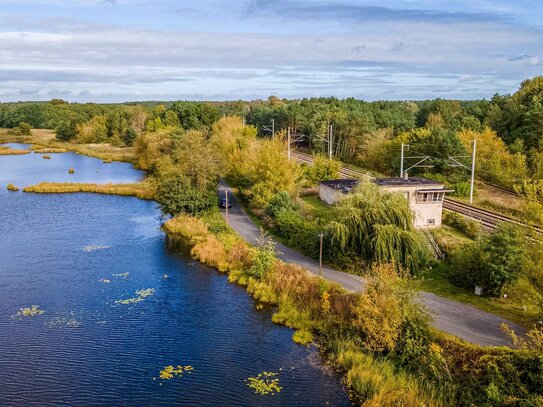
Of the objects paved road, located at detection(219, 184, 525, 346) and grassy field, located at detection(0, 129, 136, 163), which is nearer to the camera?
paved road, located at detection(219, 184, 525, 346)

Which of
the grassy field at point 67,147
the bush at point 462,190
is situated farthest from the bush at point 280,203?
the grassy field at point 67,147

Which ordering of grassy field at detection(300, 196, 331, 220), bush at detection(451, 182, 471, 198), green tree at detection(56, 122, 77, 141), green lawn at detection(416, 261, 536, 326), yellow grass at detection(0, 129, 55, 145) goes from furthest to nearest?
yellow grass at detection(0, 129, 55, 145) < green tree at detection(56, 122, 77, 141) < bush at detection(451, 182, 471, 198) < grassy field at detection(300, 196, 331, 220) < green lawn at detection(416, 261, 536, 326)

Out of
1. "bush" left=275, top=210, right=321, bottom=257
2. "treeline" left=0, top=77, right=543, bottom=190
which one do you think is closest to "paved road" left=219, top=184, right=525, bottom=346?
"bush" left=275, top=210, right=321, bottom=257

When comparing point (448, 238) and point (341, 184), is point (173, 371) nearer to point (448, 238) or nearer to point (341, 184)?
point (448, 238)

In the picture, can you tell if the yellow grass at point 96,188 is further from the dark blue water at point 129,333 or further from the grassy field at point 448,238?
the grassy field at point 448,238

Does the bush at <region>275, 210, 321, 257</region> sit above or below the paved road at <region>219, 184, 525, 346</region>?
above

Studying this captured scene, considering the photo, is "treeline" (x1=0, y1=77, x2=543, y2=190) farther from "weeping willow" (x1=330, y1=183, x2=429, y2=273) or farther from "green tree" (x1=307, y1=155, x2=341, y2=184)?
"weeping willow" (x1=330, y1=183, x2=429, y2=273)
